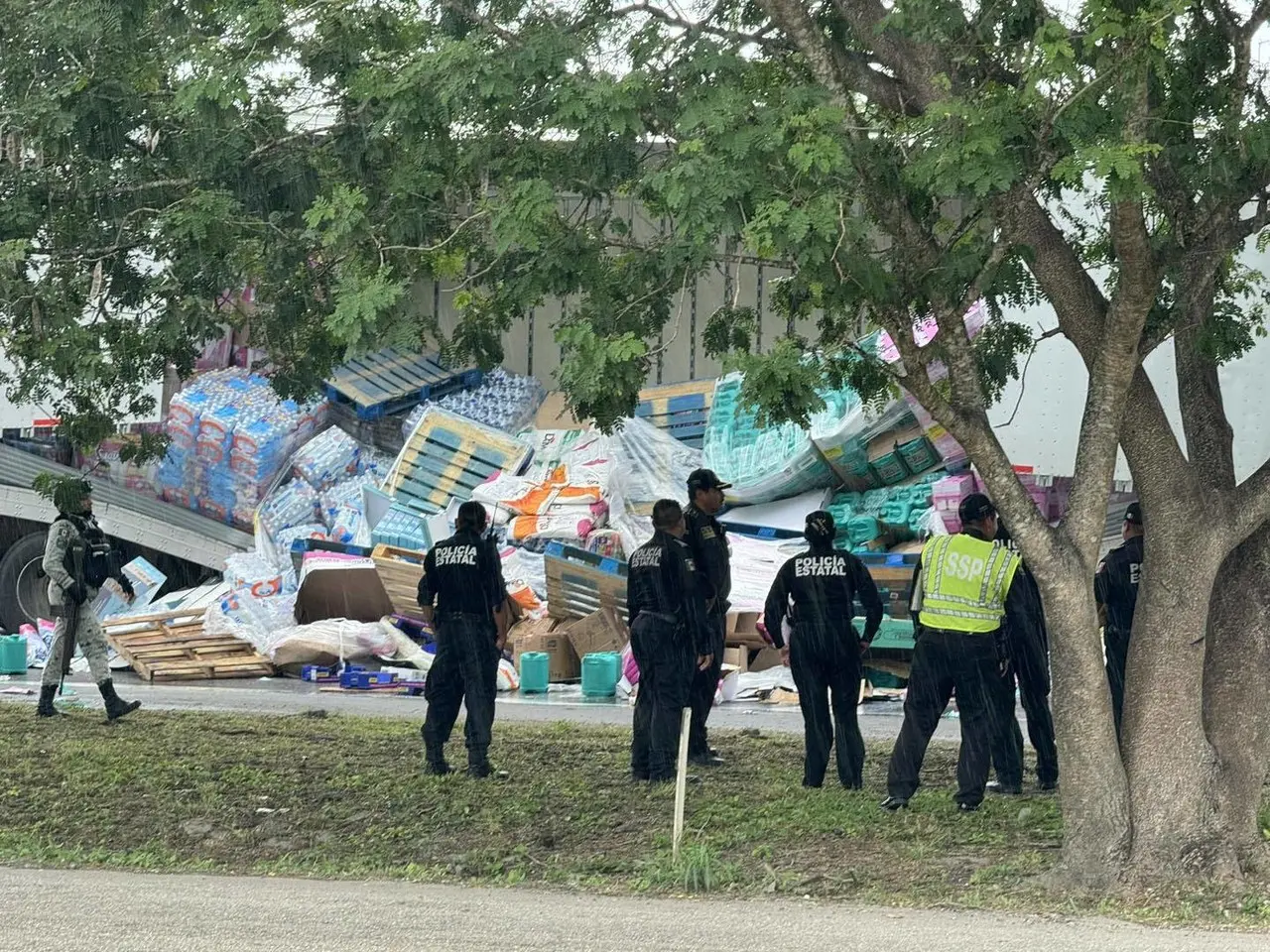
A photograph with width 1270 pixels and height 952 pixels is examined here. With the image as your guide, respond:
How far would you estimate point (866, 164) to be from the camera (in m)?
8.16

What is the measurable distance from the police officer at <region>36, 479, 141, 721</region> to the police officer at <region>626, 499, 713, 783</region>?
466 cm

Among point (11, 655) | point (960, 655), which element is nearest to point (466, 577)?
point (960, 655)

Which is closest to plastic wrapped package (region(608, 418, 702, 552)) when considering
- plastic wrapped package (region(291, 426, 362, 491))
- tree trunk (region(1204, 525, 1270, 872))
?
plastic wrapped package (region(291, 426, 362, 491))

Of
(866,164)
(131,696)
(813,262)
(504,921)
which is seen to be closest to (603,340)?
(813,262)

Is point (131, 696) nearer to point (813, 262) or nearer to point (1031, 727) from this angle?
point (1031, 727)

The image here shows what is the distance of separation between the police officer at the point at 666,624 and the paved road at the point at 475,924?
295cm

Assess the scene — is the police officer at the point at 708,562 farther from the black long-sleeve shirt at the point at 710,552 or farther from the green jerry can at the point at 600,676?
the green jerry can at the point at 600,676

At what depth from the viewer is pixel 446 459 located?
2066 cm

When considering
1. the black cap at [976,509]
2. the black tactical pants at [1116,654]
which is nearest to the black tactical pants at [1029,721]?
the black tactical pants at [1116,654]

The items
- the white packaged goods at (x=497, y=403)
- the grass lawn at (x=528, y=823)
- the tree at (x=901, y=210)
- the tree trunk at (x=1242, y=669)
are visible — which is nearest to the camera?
the tree at (x=901, y=210)

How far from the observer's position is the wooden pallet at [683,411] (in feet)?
68.6

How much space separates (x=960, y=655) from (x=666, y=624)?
185cm

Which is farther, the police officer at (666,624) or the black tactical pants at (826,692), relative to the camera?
the police officer at (666,624)

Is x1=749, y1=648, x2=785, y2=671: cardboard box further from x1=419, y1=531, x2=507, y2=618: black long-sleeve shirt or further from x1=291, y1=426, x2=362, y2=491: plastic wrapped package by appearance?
x1=291, y1=426, x2=362, y2=491: plastic wrapped package
